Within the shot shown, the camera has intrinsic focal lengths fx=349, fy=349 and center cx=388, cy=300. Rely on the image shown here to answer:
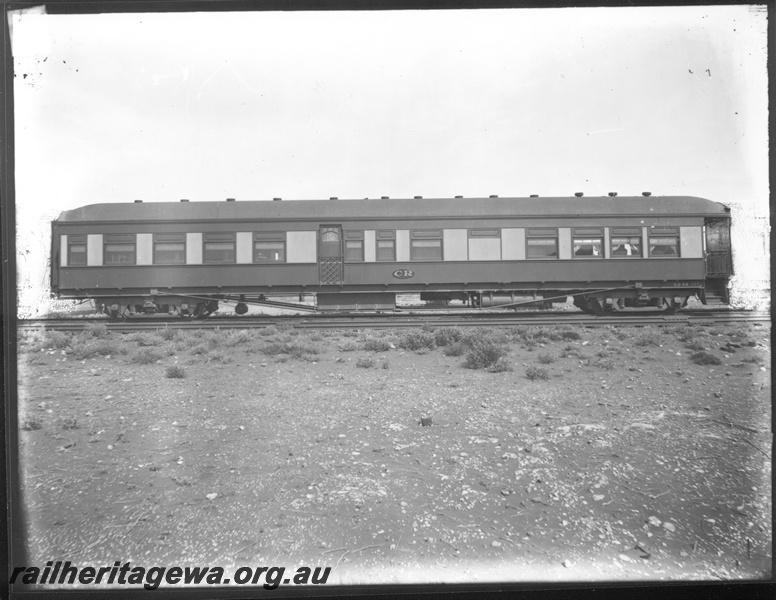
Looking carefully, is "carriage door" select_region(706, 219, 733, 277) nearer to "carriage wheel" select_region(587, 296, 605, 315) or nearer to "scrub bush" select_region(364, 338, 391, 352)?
"carriage wheel" select_region(587, 296, 605, 315)

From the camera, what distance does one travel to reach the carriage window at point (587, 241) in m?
4.59

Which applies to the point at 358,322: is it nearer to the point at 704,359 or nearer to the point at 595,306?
the point at 704,359

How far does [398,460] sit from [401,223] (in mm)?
3349

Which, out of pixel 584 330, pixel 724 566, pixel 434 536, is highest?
pixel 584 330

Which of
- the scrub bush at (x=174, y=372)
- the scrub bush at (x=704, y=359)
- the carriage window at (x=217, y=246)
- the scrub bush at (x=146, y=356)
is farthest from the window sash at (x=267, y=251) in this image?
the scrub bush at (x=704, y=359)

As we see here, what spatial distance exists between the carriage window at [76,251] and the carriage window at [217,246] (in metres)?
0.99

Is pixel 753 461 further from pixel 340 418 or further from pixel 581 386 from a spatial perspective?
pixel 340 418

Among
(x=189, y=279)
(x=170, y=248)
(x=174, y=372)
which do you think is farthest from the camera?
(x=189, y=279)

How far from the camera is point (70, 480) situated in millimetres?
2055

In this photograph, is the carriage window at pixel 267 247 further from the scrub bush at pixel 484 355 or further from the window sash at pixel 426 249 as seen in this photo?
the scrub bush at pixel 484 355

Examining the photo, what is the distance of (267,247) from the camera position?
388 cm

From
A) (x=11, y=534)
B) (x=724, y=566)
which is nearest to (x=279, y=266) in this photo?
(x=11, y=534)

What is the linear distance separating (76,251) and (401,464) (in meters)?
3.62

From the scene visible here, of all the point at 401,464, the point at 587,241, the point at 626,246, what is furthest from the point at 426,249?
the point at 401,464
